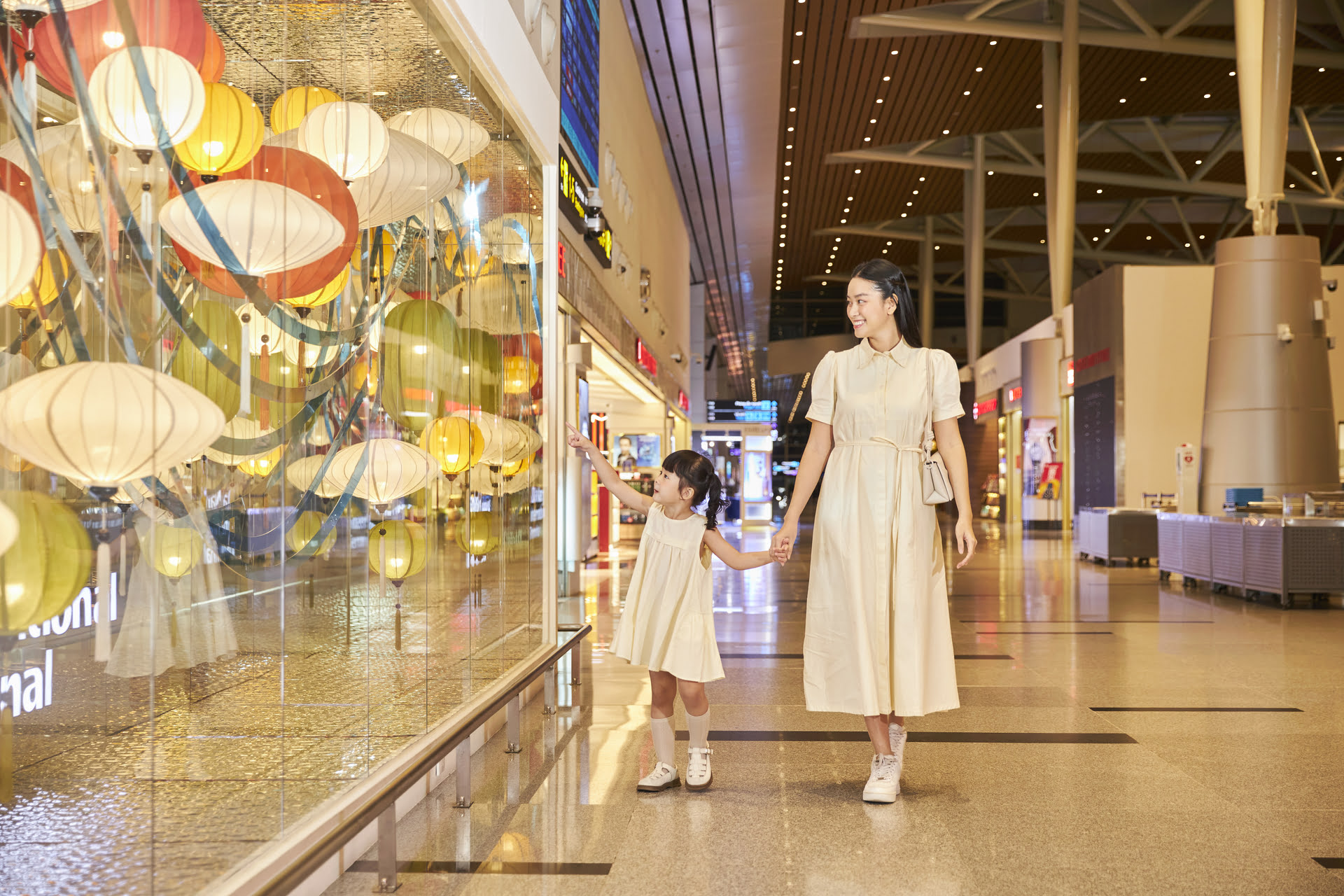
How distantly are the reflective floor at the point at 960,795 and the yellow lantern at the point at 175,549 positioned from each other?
85 cm

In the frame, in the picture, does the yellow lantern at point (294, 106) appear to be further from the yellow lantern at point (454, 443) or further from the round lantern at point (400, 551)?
the round lantern at point (400, 551)

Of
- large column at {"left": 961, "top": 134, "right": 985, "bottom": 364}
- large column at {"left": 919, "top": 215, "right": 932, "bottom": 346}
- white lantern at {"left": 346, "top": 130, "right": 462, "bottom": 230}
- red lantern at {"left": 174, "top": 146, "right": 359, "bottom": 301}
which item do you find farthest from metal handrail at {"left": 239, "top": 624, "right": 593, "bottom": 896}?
large column at {"left": 919, "top": 215, "right": 932, "bottom": 346}

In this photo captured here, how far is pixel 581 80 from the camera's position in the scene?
8.93 m

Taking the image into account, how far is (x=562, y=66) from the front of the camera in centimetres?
775

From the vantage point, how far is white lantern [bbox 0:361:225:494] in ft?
5.44

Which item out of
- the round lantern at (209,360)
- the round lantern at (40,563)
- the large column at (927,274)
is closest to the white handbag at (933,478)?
the round lantern at (209,360)

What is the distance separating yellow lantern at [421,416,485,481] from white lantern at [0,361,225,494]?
1474 mm

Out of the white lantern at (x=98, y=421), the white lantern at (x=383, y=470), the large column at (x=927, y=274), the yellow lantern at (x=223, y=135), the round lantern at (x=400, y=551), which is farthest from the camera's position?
the large column at (x=927, y=274)

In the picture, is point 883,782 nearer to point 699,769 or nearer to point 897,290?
point 699,769

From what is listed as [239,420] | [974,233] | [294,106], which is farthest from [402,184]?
[974,233]

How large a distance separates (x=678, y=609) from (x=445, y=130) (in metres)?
1.70

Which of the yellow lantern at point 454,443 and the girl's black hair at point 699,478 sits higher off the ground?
the yellow lantern at point 454,443

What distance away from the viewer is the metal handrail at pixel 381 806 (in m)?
1.95

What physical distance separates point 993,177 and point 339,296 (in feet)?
84.8
